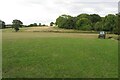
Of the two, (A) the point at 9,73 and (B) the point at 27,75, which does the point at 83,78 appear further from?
(A) the point at 9,73

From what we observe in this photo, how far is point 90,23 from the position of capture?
125m

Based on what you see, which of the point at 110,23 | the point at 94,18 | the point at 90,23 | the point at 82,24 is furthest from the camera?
the point at 94,18

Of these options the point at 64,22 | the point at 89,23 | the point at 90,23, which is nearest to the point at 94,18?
the point at 90,23

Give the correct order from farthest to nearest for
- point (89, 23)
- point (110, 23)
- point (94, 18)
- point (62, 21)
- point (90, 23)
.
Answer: point (94, 18), point (62, 21), point (90, 23), point (89, 23), point (110, 23)

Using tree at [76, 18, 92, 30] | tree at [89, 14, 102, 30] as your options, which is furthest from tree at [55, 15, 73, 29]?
tree at [89, 14, 102, 30]

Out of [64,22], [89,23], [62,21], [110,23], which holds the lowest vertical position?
[110,23]

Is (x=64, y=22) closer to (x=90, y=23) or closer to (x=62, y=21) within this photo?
(x=62, y=21)

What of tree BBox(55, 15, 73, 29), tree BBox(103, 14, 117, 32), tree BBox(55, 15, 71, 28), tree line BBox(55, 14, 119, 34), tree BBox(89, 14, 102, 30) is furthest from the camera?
Answer: tree BBox(89, 14, 102, 30)

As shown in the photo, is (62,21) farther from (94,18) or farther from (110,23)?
(110,23)

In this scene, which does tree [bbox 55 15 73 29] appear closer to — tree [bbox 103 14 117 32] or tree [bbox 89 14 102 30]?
tree [bbox 89 14 102 30]

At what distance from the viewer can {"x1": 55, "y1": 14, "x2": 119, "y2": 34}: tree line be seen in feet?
335

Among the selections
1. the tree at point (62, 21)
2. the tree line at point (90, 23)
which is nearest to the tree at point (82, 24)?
the tree line at point (90, 23)

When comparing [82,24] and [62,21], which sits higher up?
[62,21]

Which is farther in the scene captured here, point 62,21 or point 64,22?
point 62,21
